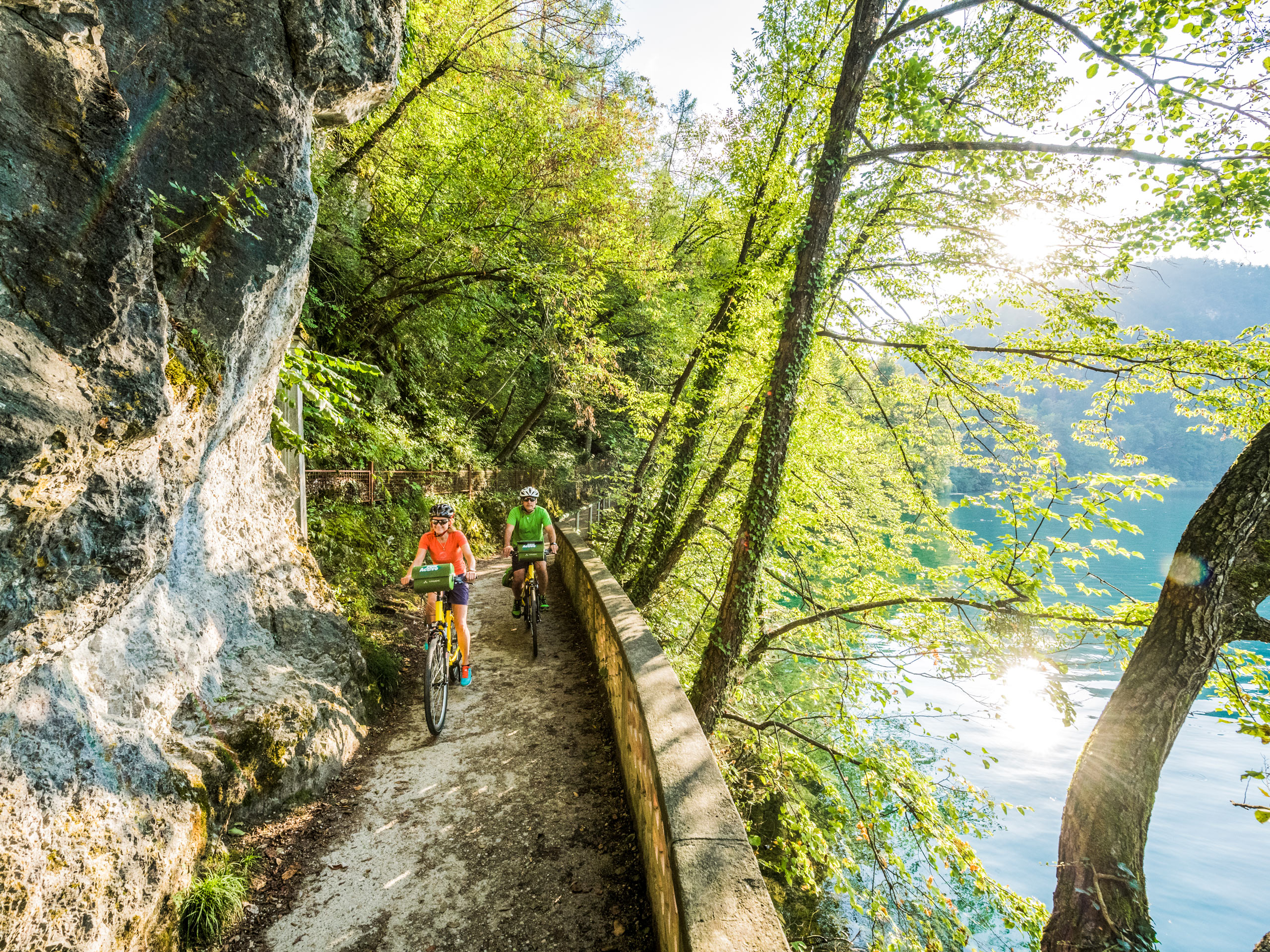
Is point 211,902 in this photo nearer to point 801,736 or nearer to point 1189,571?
point 801,736

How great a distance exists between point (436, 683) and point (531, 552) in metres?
1.90

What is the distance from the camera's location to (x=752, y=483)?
5535 mm

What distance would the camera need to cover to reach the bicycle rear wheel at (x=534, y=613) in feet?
19.7

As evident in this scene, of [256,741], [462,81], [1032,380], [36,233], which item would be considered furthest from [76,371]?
[462,81]

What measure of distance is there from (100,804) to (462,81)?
11.4 meters

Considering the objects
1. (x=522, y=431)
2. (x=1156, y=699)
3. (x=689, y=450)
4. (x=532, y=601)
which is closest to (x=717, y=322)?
(x=689, y=450)

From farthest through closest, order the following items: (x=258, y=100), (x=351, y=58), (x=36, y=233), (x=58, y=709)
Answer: (x=351, y=58), (x=258, y=100), (x=58, y=709), (x=36, y=233)

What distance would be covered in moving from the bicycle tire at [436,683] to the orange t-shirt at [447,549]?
676 mm

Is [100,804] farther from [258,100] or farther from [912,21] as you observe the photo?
[912,21]

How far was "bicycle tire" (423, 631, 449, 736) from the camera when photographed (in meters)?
4.33

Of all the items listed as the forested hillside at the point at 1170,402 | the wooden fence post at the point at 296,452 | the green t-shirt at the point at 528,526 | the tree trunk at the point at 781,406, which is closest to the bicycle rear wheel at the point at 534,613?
the green t-shirt at the point at 528,526

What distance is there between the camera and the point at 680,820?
242 centimetres

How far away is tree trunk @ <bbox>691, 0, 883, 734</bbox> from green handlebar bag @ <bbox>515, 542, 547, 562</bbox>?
2.17 meters

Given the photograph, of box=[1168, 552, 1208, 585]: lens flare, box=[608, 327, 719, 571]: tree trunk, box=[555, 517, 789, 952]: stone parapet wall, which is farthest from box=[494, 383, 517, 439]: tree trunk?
box=[1168, 552, 1208, 585]: lens flare
